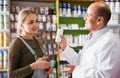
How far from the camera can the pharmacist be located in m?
1.58

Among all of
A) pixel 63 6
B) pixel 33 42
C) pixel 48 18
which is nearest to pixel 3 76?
pixel 48 18

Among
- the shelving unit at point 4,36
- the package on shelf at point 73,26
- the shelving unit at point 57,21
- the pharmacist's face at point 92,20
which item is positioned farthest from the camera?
the package on shelf at point 73,26

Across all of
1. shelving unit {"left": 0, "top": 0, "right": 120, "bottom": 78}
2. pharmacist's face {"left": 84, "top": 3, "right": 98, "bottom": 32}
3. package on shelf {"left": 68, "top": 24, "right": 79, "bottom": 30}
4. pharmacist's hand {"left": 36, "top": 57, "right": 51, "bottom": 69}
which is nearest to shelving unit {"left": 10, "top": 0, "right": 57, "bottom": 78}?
shelving unit {"left": 0, "top": 0, "right": 120, "bottom": 78}

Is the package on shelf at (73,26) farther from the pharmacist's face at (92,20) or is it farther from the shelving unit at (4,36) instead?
the pharmacist's face at (92,20)

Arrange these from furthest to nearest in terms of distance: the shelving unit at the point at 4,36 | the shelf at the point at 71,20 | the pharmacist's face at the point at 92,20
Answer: the shelf at the point at 71,20 < the shelving unit at the point at 4,36 < the pharmacist's face at the point at 92,20

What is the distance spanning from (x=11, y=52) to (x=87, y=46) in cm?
76

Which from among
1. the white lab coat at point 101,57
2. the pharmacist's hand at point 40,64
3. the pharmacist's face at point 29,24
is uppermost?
the pharmacist's face at point 29,24

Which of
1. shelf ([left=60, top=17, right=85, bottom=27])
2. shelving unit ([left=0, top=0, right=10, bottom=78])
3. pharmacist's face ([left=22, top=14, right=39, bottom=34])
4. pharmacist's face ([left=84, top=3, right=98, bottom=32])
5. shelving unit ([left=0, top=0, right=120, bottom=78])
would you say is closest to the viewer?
pharmacist's face ([left=84, top=3, right=98, bottom=32])

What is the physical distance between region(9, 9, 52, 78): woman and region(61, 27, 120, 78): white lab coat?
572 millimetres

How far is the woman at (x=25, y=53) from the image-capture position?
2176 mm

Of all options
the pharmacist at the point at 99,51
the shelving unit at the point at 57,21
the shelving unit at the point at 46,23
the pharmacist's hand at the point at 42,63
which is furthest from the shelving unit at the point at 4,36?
the pharmacist at the point at 99,51

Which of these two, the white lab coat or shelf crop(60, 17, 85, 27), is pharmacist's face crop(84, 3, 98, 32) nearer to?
the white lab coat

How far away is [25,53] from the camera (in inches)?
88.2

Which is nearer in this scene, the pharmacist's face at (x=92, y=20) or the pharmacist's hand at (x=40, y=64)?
the pharmacist's face at (x=92, y=20)
